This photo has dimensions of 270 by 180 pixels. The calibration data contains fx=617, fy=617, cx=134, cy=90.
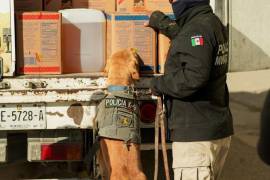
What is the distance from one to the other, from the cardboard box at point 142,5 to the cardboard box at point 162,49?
378mm

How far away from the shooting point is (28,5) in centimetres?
455

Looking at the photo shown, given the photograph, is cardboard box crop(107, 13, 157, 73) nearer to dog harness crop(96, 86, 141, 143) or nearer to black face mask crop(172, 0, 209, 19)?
dog harness crop(96, 86, 141, 143)

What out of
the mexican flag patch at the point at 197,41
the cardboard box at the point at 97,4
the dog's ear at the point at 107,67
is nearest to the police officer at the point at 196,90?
the mexican flag patch at the point at 197,41

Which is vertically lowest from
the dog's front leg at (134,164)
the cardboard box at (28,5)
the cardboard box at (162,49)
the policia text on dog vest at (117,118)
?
the dog's front leg at (134,164)

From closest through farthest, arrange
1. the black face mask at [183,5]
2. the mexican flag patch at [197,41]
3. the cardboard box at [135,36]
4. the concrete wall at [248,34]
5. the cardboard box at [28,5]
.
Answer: the mexican flag patch at [197,41] < the black face mask at [183,5] < the cardboard box at [135,36] < the cardboard box at [28,5] < the concrete wall at [248,34]

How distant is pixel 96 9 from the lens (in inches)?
183

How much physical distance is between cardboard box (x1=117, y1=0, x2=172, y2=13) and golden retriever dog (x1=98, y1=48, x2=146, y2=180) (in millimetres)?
633

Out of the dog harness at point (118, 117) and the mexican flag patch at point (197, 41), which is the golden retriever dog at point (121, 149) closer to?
the dog harness at point (118, 117)

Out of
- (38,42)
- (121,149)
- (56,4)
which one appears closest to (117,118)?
(121,149)

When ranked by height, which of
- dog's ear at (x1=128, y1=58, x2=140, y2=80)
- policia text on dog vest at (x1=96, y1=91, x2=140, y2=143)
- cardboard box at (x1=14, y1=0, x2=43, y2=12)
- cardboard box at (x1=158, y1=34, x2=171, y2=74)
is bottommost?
policia text on dog vest at (x1=96, y1=91, x2=140, y2=143)

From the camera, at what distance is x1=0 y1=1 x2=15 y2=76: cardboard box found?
13.2 ft

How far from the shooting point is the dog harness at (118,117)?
3.95 m

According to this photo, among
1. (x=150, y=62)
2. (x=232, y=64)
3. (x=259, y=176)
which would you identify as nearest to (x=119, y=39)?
(x=150, y=62)

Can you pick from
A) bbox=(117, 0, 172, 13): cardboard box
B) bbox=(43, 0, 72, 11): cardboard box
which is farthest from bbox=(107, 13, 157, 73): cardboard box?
bbox=(43, 0, 72, 11): cardboard box
